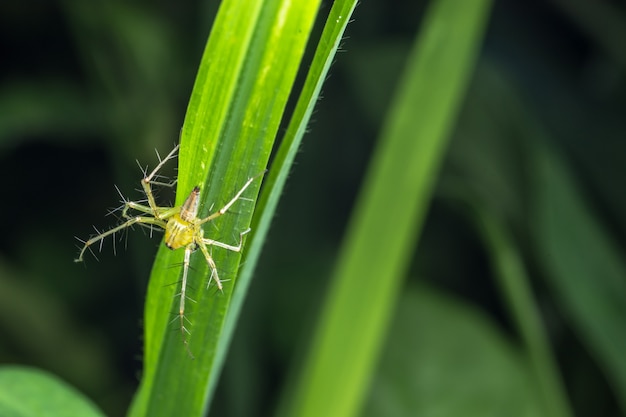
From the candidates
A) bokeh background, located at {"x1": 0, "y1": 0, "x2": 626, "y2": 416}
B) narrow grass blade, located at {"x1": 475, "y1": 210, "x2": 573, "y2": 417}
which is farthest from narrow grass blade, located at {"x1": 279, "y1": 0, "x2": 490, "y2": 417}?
bokeh background, located at {"x1": 0, "y1": 0, "x2": 626, "y2": 416}

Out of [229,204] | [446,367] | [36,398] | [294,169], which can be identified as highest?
[229,204]

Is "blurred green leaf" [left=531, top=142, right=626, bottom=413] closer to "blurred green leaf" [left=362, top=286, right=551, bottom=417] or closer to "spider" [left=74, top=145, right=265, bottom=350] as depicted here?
"blurred green leaf" [left=362, top=286, right=551, bottom=417]

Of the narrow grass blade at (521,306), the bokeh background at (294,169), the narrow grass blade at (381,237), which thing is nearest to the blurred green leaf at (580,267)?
the bokeh background at (294,169)

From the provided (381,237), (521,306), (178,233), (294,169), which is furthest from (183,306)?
(294,169)

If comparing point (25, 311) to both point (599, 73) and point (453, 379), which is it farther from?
point (599, 73)

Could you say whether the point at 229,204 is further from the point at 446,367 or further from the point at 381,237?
the point at 446,367
